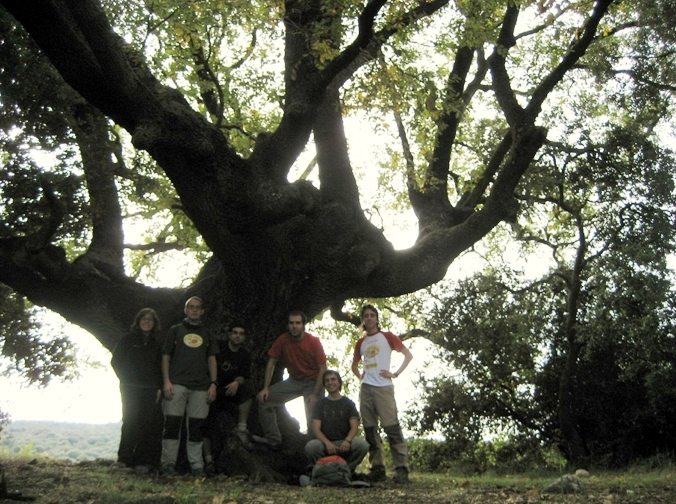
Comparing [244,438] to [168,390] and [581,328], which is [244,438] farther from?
[581,328]

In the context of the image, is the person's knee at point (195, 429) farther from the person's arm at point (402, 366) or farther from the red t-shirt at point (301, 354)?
the person's arm at point (402, 366)

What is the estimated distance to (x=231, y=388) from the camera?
8.70 metres

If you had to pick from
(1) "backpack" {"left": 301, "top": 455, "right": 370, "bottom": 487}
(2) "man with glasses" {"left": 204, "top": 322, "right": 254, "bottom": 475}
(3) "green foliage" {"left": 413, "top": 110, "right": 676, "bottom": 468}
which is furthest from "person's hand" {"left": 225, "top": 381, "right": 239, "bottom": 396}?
(3) "green foliage" {"left": 413, "top": 110, "right": 676, "bottom": 468}

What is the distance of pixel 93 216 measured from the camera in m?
11.4

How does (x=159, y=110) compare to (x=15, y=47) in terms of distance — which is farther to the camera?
(x=15, y=47)

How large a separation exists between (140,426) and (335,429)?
2.54m

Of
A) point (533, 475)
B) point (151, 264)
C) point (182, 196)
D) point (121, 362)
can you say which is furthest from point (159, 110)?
point (151, 264)

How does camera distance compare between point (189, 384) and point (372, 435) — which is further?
point (372, 435)

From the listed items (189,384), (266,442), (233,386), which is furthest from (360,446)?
(189,384)

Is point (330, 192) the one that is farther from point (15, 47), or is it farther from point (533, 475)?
point (533, 475)

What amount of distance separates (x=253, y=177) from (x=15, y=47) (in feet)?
12.8

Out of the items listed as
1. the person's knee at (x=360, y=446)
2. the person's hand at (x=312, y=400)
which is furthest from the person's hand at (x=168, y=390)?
the person's knee at (x=360, y=446)

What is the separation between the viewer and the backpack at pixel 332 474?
24.5 feet

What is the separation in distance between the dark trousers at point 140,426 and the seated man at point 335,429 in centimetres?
213
